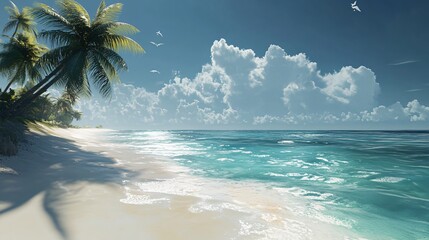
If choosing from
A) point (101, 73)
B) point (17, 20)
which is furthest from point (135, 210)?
point (17, 20)

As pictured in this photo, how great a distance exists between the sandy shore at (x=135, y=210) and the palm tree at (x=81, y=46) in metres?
→ 9.90

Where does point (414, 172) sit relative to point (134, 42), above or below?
below

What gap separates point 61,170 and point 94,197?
12.8 ft

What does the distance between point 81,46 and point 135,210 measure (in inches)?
623

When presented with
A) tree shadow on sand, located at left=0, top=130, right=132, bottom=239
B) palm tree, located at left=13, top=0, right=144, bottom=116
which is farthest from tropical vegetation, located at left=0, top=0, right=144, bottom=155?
tree shadow on sand, located at left=0, top=130, right=132, bottom=239

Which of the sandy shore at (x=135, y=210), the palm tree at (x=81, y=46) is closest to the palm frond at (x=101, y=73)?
the palm tree at (x=81, y=46)

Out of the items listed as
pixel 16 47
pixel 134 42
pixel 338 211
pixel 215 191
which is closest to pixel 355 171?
pixel 338 211

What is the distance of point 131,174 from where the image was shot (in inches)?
Answer: 369

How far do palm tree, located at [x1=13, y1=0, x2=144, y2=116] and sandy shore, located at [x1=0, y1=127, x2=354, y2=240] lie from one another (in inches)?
390

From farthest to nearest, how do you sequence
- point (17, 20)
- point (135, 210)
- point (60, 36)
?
1. point (17, 20)
2. point (60, 36)
3. point (135, 210)

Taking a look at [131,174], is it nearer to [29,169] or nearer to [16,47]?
[29,169]

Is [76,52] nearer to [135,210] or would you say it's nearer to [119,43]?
[119,43]

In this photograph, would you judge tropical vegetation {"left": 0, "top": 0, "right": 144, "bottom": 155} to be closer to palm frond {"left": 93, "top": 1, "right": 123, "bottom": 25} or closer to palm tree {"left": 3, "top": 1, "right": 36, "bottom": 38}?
palm frond {"left": 93, "top": 1, "right": 123, "bottom": 25}

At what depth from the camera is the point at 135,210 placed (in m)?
5.19
